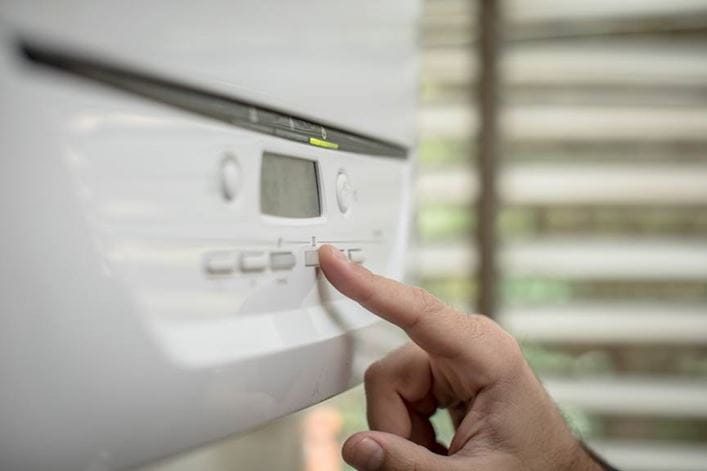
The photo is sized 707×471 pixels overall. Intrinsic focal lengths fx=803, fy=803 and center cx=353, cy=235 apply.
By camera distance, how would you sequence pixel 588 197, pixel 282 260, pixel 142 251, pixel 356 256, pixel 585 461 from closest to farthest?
pixel 142 251
pixel 282 260
pixel 356 256
pixel 585 461
pixel 588 197

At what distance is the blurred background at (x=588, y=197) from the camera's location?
2047mm

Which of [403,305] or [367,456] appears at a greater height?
[403,305]

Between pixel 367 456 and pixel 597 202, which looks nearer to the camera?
pixel 367 456

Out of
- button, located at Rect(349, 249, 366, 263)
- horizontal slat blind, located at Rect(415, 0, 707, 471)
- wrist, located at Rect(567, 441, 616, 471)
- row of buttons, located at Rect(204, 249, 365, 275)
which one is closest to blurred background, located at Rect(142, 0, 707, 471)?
horizontal slat blind, located at Rect(415, 0, 707, 471)

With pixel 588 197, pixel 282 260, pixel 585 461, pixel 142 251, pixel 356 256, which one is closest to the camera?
pixel 142 251

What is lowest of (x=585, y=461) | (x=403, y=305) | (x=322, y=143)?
(x=585, y=461)

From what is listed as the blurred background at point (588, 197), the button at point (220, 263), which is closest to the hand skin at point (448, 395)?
the button at point (220, 263)

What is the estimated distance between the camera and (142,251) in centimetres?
38

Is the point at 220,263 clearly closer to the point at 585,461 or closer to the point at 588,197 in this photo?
the point at 585,461

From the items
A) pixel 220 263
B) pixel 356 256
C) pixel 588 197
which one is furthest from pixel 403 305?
pixel 588 197

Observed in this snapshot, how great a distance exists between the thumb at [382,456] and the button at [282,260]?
0.50 ft

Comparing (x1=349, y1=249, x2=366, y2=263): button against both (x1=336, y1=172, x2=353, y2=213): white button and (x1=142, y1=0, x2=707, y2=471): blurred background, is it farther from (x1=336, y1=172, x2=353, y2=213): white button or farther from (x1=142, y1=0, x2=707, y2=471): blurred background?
(x1=142, y1=0, x2=707, y2=471): blurred background

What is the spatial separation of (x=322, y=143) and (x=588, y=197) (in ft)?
5.32

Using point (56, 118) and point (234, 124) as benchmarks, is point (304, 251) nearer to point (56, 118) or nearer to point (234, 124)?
point (234, 124)
